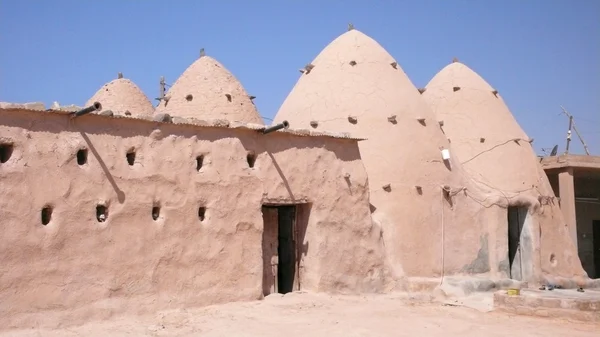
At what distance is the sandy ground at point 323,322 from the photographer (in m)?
8.39

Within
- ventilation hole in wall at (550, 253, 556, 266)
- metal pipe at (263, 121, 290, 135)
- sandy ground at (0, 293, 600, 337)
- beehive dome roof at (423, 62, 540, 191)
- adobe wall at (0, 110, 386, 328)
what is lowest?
sandy ground at (0, 293, 600, 337)

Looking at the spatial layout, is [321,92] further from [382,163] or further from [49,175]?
[49,175]

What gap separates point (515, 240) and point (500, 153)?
8.04 ft

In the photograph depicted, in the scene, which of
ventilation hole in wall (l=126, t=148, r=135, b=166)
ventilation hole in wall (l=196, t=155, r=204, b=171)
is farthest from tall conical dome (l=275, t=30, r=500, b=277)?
ventilation hole in wall (l=126, t=148, r=135, b=166)

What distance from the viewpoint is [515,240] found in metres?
15.6

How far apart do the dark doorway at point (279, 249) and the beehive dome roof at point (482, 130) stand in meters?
6.77

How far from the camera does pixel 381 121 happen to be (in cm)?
1420

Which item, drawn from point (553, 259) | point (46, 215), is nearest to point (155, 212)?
point (46, 215)

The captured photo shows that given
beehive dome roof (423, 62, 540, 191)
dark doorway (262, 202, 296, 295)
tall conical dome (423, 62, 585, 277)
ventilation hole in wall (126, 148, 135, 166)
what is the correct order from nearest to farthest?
ventilation hole in wall (126, 148, 135, 166) → dark doorway (262, 202, 296, 295) → tall conical dome (423, 62, 585, 277) → beehive dome roof (423, 62, 540, 191)

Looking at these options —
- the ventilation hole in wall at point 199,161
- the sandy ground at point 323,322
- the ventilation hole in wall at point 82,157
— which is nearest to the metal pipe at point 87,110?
the ventilation hole in wall at point 82,157

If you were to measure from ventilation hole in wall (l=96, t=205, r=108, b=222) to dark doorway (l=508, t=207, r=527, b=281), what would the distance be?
10.3 meters

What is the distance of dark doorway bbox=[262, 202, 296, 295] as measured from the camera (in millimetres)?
11180

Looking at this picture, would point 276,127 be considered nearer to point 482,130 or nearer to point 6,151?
point 6,151

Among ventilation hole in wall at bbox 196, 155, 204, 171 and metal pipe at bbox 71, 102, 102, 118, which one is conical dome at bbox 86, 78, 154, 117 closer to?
ventilation hole in wall at bbox 196, 155, 204, 171
